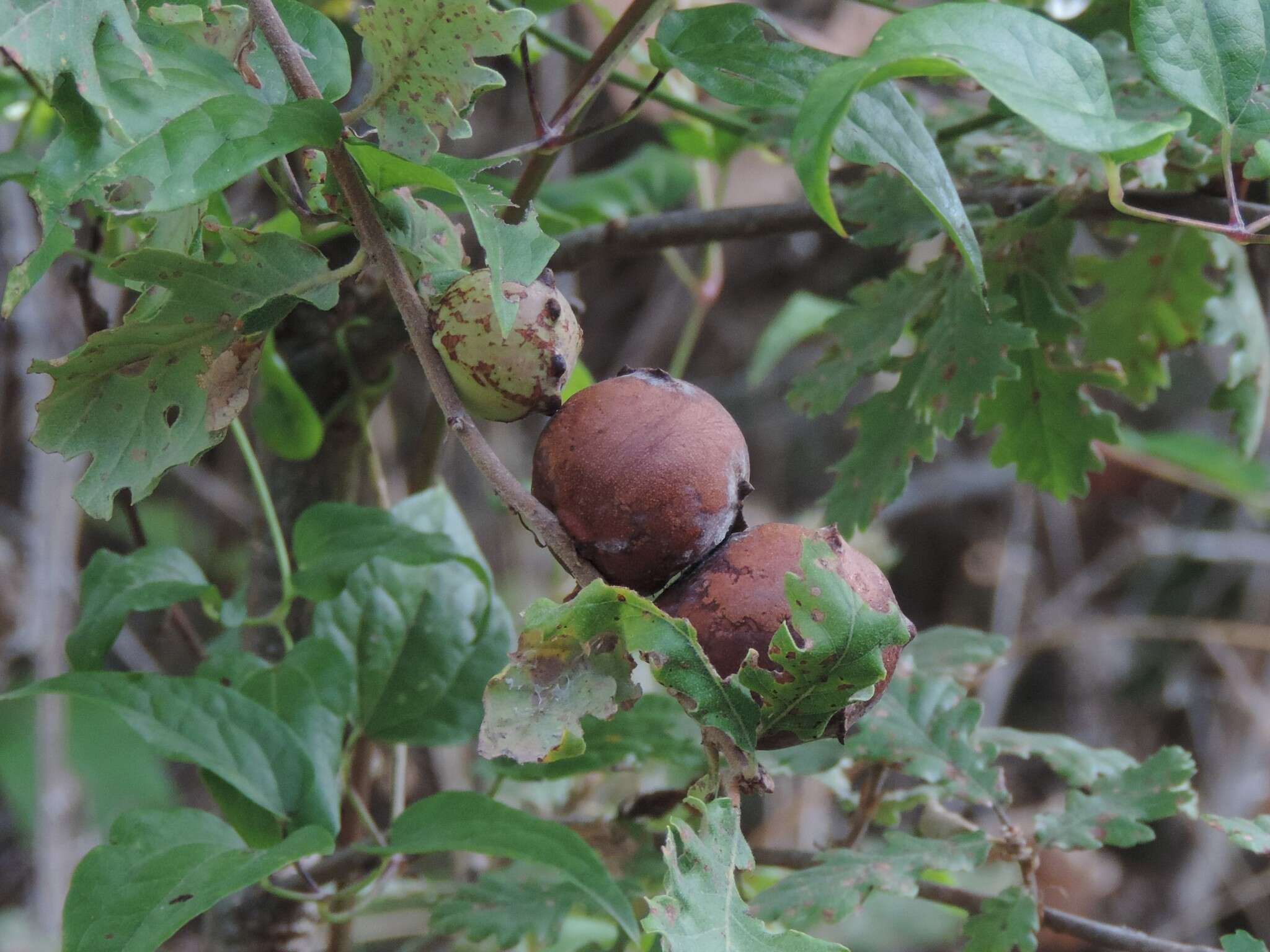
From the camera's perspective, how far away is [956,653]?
0.84 metres

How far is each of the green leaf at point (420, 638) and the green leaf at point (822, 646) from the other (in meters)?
0.39

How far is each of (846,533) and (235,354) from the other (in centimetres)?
45

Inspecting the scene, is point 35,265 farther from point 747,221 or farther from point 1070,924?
point 1070,924

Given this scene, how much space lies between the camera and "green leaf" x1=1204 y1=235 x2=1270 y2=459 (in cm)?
86

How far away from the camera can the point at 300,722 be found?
2.29 ft

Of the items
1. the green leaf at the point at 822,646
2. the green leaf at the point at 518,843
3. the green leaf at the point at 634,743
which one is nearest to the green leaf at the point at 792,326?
the green leaf at the point at 634,743

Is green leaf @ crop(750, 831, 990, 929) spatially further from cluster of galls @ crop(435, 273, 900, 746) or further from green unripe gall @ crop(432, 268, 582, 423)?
green unripe gall @ crop(432, 268, 582, 423)

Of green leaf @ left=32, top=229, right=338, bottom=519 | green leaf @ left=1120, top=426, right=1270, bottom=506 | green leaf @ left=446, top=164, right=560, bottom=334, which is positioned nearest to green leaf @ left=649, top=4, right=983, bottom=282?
green leaf @ left=446, top=164, right=560, bottom=334

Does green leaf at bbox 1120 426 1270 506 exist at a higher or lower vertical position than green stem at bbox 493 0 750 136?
lower

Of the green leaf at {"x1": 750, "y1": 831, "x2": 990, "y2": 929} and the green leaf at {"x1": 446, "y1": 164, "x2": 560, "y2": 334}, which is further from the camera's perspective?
the green leaf at {"x1": 750, "y1": 831, "x2": 990, "y2": 929}

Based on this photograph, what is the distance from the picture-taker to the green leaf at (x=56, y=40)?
39 cm

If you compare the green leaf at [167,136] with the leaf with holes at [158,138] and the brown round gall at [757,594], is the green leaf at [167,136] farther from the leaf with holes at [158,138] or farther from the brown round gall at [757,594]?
the brown round gall at [757,594]

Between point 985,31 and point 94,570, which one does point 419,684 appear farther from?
point 985,31

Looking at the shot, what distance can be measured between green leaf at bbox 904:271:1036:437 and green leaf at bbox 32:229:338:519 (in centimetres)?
42
